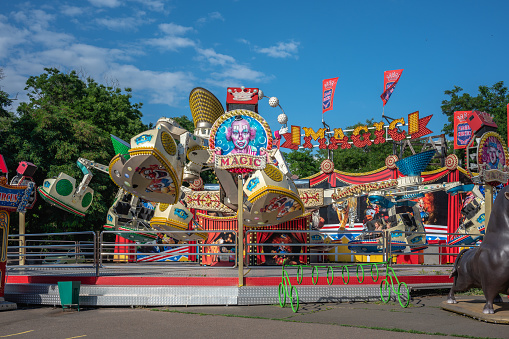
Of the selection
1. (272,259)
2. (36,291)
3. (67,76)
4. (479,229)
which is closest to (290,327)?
(36,291)

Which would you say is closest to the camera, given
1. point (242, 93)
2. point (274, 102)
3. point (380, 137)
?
point (242, 93)

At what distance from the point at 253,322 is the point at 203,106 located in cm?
945

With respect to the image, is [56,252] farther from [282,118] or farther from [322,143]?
[322,143]

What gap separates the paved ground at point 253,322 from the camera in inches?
283

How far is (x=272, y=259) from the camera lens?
62.5 feet

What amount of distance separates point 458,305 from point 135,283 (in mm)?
6570

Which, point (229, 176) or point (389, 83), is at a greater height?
point (389, 83)

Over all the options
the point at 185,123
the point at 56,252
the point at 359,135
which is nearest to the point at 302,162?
the point at 185,123

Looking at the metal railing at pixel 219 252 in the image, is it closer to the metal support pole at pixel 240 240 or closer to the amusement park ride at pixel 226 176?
the metal support pole at pixel 240 240

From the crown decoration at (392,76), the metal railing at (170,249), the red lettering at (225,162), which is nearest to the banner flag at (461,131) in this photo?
the crown decoration at (392,76)

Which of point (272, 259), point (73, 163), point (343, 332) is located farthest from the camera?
point (73, 163)

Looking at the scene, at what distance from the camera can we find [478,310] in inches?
329

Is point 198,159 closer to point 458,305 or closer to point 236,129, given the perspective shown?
point 236,129

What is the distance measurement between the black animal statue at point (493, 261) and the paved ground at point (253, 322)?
0.62 metres
